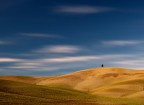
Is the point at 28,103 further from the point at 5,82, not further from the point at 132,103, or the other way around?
the point at 5,82

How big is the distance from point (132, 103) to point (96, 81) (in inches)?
2827

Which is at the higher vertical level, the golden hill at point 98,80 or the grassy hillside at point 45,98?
the golden hill at point 98,80

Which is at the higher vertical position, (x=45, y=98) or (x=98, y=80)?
(x=98, y=80)

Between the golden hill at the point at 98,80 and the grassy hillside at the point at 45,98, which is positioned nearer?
the grassy hillside at the point at 45,98

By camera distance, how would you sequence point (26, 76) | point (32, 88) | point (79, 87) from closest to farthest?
point (32, 88), point (79, 87), point (26, 76)

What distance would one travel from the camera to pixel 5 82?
101m

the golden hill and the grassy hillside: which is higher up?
the golden hill

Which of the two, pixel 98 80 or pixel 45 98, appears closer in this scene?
pixel 45 98

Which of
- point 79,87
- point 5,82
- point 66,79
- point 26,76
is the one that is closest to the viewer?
point 5,82

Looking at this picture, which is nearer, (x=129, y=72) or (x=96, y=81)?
(x=96, y=81)

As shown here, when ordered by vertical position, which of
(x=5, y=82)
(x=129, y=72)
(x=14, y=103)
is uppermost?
(x=129, y=72)

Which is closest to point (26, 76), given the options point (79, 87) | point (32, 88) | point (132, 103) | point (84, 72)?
point (84, 72)

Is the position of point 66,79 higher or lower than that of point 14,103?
higher

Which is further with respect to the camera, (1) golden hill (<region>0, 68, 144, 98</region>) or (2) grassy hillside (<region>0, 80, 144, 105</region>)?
(1) golden hill (<region>0, 68, 144, 98</region>)
